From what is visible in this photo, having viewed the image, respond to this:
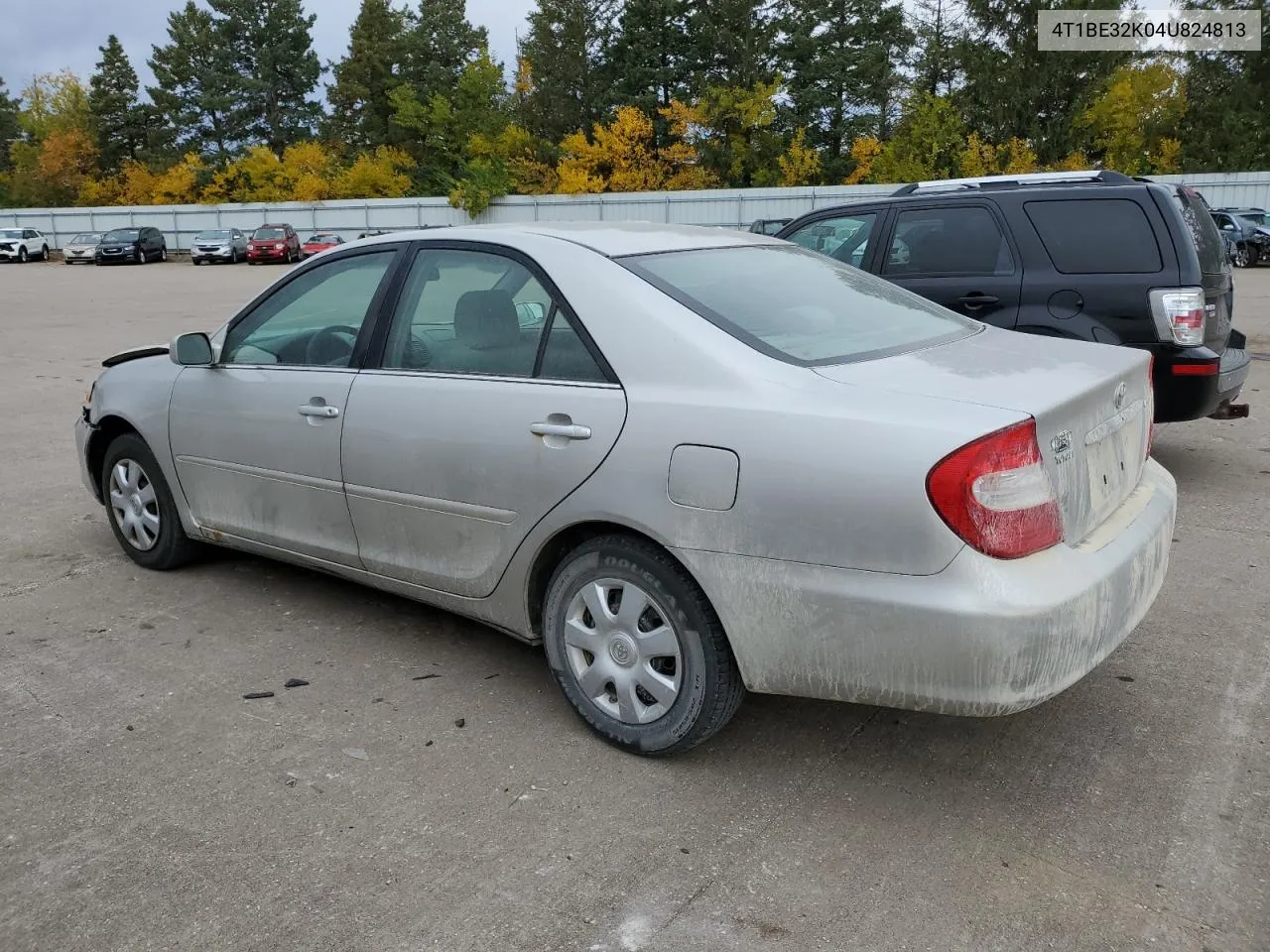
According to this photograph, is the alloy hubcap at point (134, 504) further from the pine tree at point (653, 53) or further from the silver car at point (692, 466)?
the pine tree at point (653, 53)

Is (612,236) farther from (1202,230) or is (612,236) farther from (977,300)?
(1202,230)

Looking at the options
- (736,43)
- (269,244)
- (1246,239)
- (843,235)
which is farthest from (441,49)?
(843,235)

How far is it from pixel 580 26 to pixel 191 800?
62.1 meters

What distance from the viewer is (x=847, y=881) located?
2.71 m

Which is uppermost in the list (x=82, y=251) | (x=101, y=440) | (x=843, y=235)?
(x=82, y=251)

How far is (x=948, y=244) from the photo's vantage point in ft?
22.7

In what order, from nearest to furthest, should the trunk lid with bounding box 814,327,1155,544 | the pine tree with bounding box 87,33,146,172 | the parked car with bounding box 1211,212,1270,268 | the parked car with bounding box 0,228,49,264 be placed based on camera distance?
1. the trunk lid with bounding box 814,327,1155,544
2. the parked car with bounding box 1211,212,1270,268
3. the parked car with bounding box 0,228,49,264
4. the pine tree with bounding box 87,33,146,172

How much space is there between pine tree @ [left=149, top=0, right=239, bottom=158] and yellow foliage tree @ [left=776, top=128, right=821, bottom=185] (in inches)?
1500

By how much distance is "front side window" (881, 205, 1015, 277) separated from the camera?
6719 mm

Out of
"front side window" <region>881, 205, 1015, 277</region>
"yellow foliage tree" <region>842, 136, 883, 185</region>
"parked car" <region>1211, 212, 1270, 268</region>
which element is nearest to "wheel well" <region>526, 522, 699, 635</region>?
"front side window" <region>881, 205, 1015, 277</region>

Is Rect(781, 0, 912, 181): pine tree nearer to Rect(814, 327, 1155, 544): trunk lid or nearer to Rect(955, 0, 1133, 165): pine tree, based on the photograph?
Rect(955, 0, 1133, 165): pine tree

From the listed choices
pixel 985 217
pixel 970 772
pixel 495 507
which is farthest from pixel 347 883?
pixel 985 217

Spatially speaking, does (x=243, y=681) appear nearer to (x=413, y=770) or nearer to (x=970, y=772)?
(x=413, y=770)

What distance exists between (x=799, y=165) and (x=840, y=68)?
6532 mm
